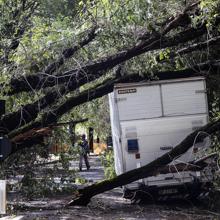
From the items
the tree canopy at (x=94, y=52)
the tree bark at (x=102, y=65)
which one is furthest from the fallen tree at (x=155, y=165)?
the tree bark at (x=102, y=65)

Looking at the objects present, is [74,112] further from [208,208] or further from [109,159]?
[208,208]

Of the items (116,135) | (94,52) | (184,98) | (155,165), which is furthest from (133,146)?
(94,52)

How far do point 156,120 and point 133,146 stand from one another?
0.92m

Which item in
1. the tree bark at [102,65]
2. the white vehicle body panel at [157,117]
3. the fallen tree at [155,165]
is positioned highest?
the tree bark at [102,65]

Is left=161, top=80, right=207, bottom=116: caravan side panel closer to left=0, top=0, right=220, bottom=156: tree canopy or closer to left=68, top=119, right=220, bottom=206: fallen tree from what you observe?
left=0, top=0, right=220, bottom=156: tree canopy

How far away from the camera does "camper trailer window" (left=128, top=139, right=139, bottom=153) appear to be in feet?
45.8

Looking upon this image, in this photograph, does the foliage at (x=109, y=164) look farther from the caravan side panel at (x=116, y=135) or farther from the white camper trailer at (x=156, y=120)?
the white camper trailer at (x=156, y=120)

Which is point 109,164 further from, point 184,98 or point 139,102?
point 184,98

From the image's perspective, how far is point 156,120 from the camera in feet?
46.0

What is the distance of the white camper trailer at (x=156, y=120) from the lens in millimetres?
13961

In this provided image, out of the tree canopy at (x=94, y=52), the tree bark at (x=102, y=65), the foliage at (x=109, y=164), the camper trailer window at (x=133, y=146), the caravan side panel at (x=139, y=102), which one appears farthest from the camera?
the foliage at (x=109, y=164)

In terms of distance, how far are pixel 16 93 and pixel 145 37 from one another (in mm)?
3505

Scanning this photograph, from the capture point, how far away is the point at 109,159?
768 inches

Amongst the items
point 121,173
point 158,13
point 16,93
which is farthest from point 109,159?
point 158,13
